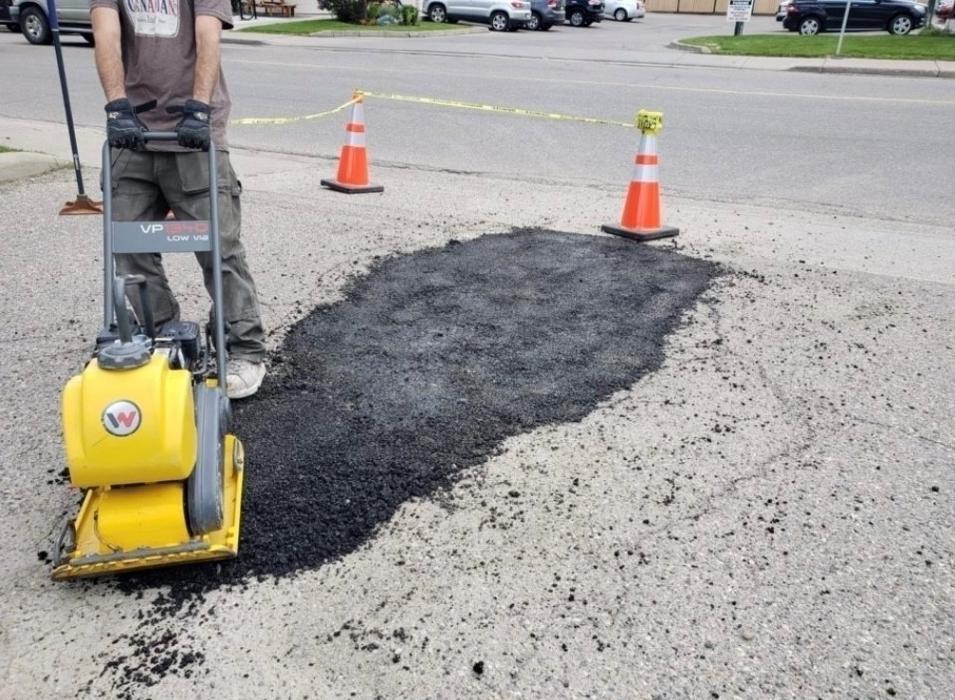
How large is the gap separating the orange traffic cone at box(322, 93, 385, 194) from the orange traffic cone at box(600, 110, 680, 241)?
8.23ft

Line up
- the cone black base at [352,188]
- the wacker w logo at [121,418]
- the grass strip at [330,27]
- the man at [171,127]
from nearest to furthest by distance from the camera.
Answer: the wacker w logo at [121,418]
the man at [171,127]
the cone black base at [352,188]
the grass strip at [330,27]

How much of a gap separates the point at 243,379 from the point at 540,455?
1.41m

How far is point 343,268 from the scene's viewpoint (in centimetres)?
566

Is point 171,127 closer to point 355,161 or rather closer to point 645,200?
point 645,200

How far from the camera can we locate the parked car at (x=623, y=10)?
38.7 m

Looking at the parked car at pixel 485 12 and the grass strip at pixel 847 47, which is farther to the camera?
the parked car at pixel 485 12

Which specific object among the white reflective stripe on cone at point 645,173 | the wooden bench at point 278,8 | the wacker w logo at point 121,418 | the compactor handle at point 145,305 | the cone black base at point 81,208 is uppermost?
the wooden bench at point 278,8

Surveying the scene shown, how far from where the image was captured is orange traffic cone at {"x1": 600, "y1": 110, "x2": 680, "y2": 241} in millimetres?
6422

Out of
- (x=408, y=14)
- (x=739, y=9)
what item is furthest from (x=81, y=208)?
(x=408, y=14)

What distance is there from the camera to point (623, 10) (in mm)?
38844

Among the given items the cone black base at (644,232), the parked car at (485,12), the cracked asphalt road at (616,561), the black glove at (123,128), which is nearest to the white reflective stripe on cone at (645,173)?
the cone black base at (644,232)

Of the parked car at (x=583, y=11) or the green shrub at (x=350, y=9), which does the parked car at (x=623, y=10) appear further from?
the green shrub at (x=350, y=9)

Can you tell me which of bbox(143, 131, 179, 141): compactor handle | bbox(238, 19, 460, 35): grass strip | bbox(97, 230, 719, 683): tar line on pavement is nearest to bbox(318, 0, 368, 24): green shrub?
bbox(238, 19, 460, 35): grass strip

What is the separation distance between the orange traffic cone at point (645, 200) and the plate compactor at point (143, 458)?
167 inches
